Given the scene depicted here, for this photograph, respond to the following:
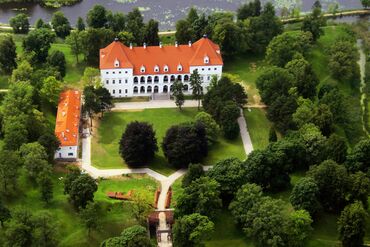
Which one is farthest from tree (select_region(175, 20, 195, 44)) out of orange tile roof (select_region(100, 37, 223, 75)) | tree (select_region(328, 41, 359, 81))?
tree (select_region(328, 41, 359, 81))

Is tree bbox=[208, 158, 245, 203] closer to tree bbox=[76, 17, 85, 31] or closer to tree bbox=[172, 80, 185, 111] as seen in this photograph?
tree bbox=[172, 80, 185, 111]

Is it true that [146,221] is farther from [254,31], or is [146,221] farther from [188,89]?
[254,31]

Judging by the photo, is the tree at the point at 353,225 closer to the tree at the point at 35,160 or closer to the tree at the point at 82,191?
the tree at the point at 82,191

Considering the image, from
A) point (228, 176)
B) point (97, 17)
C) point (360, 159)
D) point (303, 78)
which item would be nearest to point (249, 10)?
point (303, 78)

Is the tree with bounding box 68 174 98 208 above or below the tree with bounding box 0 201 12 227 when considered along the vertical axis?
above

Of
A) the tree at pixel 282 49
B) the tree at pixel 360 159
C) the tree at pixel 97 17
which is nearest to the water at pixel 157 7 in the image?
the tree at pixel 97 17

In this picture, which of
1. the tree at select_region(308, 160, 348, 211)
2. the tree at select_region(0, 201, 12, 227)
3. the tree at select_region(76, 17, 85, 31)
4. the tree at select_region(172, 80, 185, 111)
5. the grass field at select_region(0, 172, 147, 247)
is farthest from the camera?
the tree at select_region(76, 17, 85, 31)

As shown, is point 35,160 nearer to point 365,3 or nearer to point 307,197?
point 307,197
